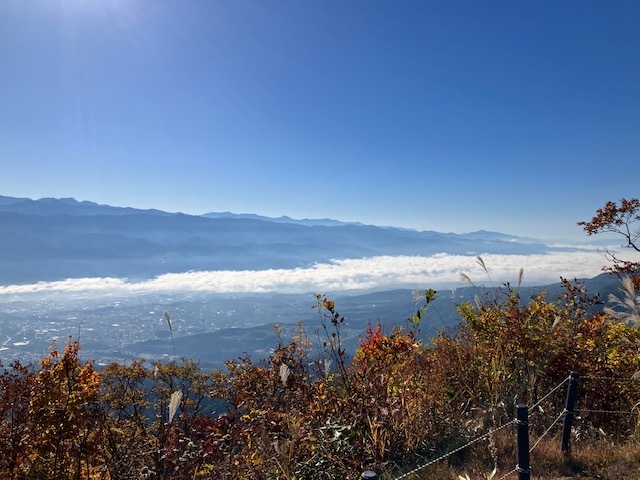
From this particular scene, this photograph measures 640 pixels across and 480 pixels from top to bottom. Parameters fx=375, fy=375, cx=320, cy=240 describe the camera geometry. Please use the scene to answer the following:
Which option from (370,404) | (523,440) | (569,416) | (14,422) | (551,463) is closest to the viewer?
(523,440)

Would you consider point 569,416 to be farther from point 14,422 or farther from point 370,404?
point 14,422

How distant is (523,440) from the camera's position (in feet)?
12.8

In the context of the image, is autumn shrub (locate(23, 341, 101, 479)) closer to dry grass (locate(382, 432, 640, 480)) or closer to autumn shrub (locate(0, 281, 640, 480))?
autumn shrub (locate(0, 281, 640, 480))

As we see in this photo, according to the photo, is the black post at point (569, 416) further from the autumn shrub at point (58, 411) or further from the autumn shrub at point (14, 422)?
the autumn shrub at point (14, 422)

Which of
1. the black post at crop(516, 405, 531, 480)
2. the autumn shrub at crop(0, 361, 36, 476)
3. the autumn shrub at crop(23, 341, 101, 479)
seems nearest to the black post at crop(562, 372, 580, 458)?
the black post at crop(516, 405, 531, 480)

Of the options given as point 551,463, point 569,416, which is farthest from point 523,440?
point 569,416

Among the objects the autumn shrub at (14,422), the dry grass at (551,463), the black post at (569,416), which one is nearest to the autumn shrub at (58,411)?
the autumn shrub at (14,422)

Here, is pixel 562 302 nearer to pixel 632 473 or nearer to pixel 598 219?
pixel 632 473

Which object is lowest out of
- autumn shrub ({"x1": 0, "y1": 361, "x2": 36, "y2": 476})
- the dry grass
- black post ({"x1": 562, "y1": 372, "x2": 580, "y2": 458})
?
autumn shrub ({"x1": 0, "y1": 361, "x2": 36, "y2": 476})

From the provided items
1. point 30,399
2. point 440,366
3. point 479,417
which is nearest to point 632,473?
point 479,417

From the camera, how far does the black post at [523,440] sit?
3.88 m

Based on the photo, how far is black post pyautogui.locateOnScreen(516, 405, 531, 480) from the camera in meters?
3.88

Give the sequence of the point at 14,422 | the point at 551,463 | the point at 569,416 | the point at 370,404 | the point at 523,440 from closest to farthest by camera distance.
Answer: the point at 523,440 → the point at 551,463 → the point at 370,404 → the point at 569,416 → the point at 14,422

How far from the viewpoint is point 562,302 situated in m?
7.95
